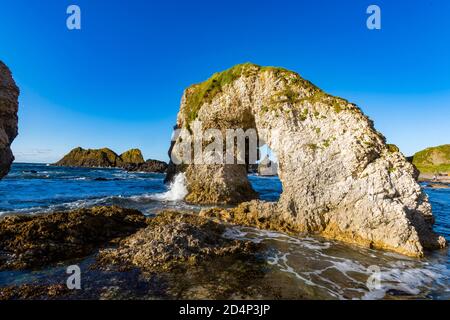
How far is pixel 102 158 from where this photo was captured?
15562 cm

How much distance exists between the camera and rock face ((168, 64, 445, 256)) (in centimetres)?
1573

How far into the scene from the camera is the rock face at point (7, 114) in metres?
20.0

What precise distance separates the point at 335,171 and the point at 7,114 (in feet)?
78.6

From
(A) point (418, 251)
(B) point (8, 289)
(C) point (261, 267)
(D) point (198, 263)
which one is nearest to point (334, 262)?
(C) point (261, 267)

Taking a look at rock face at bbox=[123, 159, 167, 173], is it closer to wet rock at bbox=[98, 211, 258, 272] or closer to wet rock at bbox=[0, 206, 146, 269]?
wet rock at bbox=[0, 206, 146, 269]

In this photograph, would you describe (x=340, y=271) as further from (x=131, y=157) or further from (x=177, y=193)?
(x=131, y=157)

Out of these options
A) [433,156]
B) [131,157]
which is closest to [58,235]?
[131,157]

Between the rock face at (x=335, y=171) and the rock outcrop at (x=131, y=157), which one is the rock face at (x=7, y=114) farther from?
the rock outcrop at (x=131, y=157)

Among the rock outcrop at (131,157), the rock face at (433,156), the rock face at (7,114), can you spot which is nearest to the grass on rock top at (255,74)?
the rock face at (7,114)

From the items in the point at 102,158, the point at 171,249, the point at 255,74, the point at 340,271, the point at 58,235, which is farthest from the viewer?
the point at 102,158

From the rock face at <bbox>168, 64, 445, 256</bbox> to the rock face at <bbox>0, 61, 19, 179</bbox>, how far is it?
19478 millimetres

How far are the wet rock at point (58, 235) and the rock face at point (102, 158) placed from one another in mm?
134917

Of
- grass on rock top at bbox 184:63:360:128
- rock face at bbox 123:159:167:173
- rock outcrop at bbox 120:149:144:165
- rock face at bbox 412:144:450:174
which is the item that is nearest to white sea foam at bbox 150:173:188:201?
grass on rock top at bbox 184:63:360:128
